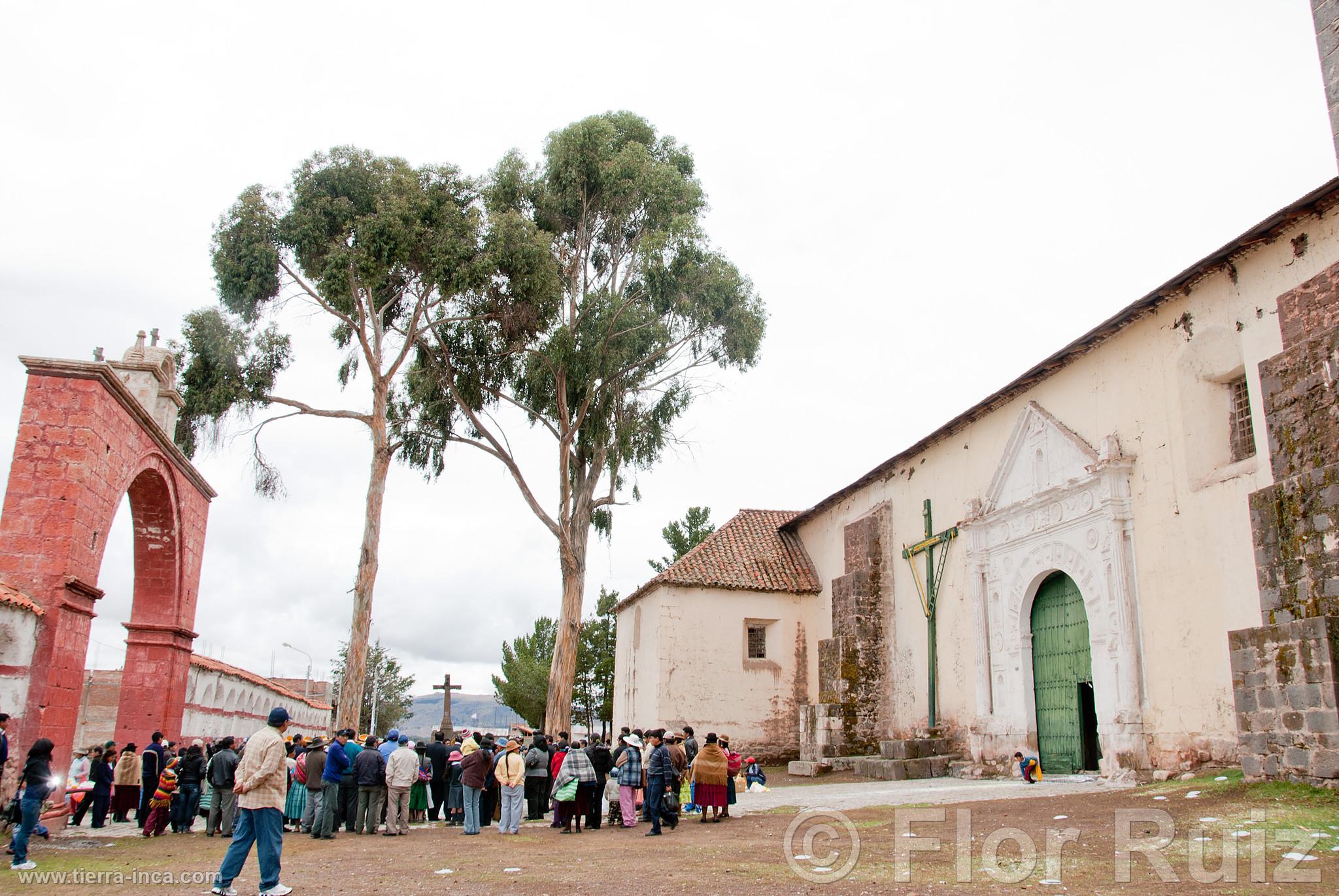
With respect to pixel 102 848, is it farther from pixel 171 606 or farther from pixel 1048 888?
pixel 1048 888

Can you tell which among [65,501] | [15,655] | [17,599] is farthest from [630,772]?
[65,501]

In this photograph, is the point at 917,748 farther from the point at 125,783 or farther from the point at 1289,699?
the point at 125,783

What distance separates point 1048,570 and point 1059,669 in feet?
5.56

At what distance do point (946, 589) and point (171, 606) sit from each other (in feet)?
47.6

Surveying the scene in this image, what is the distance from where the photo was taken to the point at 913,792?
1429 centimetres

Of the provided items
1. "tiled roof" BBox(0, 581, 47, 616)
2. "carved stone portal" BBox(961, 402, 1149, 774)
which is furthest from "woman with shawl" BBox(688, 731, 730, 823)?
"tiled roof" BBox(0, 581, 47, 616)

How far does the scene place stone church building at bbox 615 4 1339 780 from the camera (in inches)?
396

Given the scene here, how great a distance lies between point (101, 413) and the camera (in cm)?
1209

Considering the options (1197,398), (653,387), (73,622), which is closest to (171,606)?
(73,622)

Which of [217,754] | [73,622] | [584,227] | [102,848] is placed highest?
[584,227]

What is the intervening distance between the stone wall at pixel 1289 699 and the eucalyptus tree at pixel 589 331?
1353 centimetres

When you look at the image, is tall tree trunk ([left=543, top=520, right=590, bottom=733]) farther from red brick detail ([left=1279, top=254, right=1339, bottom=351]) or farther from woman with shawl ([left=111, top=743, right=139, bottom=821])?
red brick detail ([left=1279, top=254, right=1339, bottom=351])

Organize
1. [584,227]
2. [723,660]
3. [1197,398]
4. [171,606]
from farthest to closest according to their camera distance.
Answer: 1. [723,660]
2. [584,227]
3. [171,606]
4. [1197,398]

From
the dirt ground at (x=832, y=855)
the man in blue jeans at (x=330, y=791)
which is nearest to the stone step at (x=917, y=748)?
the dirt ground at (x=832, y=855)
